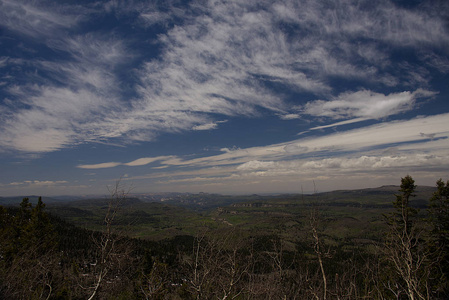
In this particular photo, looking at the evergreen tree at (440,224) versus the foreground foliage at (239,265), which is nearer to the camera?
the foreground foliage at (239,265)

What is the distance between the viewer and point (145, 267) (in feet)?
185

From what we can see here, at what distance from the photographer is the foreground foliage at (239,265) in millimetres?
11753

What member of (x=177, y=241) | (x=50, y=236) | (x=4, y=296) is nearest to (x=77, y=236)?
(x=50, y=236)

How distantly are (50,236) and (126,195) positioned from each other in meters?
50.9

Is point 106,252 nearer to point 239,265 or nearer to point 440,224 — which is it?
point 239,265

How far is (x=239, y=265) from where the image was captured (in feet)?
51.6

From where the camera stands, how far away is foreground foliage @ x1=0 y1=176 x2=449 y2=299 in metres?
11.8

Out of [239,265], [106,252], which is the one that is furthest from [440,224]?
[106,252]

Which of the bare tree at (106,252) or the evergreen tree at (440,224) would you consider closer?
the bare tree at (106,252)

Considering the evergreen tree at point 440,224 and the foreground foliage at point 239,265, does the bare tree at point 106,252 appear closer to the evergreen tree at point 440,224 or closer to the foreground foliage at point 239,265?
the foreground foliage at point 239,265

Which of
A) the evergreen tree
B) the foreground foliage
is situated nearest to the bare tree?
the foreground foliage

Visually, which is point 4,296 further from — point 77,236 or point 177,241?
point 177,241

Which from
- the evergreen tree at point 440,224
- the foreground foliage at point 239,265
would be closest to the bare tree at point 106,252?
the foreground foliage at point 239,265

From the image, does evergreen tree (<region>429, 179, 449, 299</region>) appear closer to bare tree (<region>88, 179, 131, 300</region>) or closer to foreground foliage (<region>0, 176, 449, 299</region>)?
foreground foliage (<region>0, 176, 449, 299</region>)
